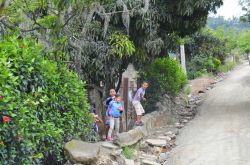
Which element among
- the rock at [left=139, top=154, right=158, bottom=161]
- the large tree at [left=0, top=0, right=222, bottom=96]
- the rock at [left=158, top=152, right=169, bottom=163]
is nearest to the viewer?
the large tree at [left=0, top=0, right=222, bottom=96]

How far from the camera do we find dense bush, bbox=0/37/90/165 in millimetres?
5227

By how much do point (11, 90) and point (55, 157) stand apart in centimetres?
208

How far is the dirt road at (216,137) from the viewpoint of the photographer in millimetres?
9594

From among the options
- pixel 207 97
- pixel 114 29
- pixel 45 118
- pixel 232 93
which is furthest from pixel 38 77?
pixel 232 93

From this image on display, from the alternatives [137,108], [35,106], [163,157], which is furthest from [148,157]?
[35,106]

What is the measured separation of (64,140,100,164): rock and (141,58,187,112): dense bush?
665 centimetres

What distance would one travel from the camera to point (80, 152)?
23.4 feet

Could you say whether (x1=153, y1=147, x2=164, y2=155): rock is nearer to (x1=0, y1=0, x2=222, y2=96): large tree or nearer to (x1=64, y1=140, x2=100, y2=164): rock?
(x1=0, y1=0, x2=222, y2=96): large tree

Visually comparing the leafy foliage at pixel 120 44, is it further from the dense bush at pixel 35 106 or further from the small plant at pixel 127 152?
the dense bush at pixel 35 106

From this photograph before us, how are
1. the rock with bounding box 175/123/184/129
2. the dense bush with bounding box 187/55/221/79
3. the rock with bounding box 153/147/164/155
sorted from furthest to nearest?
the dense bush with bounding box 187/55/221/79 → the rock with bounding box 175/123/184/129 → the rock with bounding box 153/147/164/155

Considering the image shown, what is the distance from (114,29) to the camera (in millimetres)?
12117

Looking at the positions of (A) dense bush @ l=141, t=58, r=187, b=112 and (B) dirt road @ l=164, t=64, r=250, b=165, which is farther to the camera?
(A) dense bush @ l=141, t=58, r=187, b=112

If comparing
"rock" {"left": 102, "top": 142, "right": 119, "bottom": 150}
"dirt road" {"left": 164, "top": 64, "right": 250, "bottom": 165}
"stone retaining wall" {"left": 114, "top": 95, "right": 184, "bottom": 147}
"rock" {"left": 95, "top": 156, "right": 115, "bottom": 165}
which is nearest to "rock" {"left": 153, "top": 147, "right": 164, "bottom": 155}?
"dirt road" {"left": 164, "top": 64, "right": 250, "bottom": 165}

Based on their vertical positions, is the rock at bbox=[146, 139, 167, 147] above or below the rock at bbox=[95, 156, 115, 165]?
below
